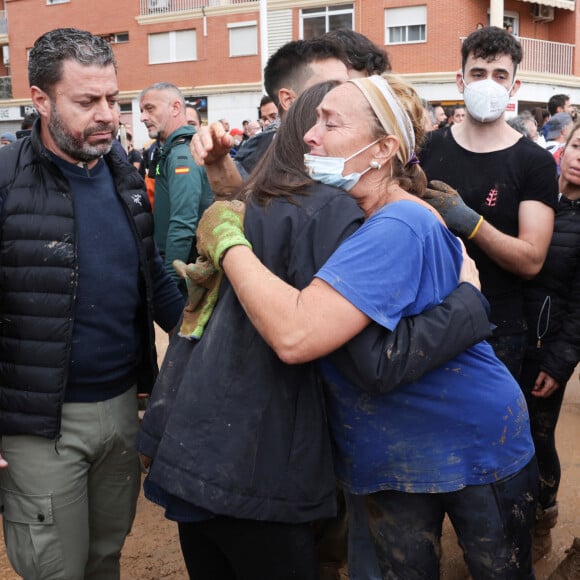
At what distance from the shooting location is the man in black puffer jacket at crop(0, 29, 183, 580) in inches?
89.8

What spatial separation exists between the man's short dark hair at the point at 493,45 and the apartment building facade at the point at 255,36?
20939mm

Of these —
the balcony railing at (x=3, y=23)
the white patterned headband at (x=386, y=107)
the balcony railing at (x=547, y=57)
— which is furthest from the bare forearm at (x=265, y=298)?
the balcony railing at (x=3, y=23)

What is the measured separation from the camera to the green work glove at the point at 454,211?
2.70 meters

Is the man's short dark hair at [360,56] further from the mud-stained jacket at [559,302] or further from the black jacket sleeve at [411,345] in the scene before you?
the black jacket sleeve at [411,345]

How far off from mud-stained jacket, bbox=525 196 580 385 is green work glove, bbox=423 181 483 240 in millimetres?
560

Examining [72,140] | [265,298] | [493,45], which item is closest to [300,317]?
[265,298]

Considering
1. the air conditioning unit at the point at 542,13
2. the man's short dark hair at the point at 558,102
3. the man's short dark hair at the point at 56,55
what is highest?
the air conditioning unit at the point at 542,13

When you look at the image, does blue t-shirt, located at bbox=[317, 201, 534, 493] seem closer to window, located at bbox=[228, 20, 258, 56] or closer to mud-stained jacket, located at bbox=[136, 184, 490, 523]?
mud-stained jacket, located at bbox=[136, 184, 490, 523]

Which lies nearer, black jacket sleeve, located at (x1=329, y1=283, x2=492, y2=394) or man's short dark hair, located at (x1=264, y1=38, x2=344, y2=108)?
black jacket sleeve, located at (x1=329, y1=283, x2=492, y2=394)

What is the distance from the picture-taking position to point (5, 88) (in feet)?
112

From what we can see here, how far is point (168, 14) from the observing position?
95.6ft

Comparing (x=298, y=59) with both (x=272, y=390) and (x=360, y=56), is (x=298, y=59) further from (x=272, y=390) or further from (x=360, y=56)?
(x=272, y=390)

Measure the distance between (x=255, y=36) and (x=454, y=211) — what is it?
2700 cm

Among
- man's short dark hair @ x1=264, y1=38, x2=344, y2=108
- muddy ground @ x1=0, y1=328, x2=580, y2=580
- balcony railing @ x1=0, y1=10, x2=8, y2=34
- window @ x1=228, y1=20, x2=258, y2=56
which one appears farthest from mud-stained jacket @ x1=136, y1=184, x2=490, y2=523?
balcony railing @ x1=0, y1=10, x2=8, y2=34
